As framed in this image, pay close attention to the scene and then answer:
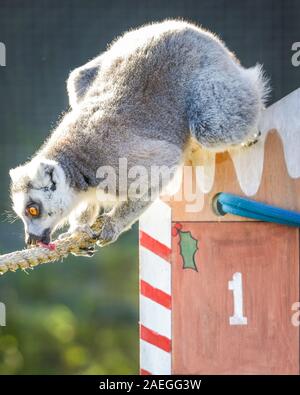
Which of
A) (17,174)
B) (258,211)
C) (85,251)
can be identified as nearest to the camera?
(258,211)

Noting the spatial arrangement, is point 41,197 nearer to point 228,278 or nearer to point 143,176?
point 143,176

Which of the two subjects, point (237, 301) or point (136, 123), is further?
point (136, 123)

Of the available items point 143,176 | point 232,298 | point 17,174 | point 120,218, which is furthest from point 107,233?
point 232,298

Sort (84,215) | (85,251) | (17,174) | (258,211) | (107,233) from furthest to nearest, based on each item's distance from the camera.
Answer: (84,215) → (17,174) → (107,233) → (85,251) → (258,211)

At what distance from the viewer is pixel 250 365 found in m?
1.74

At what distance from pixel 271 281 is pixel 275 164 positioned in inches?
11.5

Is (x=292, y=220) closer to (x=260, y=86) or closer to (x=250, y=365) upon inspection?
(x=250, y=365)

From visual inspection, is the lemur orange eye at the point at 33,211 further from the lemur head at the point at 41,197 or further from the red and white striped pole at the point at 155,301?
the red and white striped pole at the point at 155,301

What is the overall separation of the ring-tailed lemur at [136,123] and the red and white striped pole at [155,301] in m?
0.31

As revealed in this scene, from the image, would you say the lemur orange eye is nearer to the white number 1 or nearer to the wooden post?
the wooden post

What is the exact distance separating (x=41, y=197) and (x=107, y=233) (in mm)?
233

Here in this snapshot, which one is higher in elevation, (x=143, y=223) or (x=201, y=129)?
(x=201, y=129)

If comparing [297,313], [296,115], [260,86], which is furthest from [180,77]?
[297,313]

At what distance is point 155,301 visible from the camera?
1.71m
